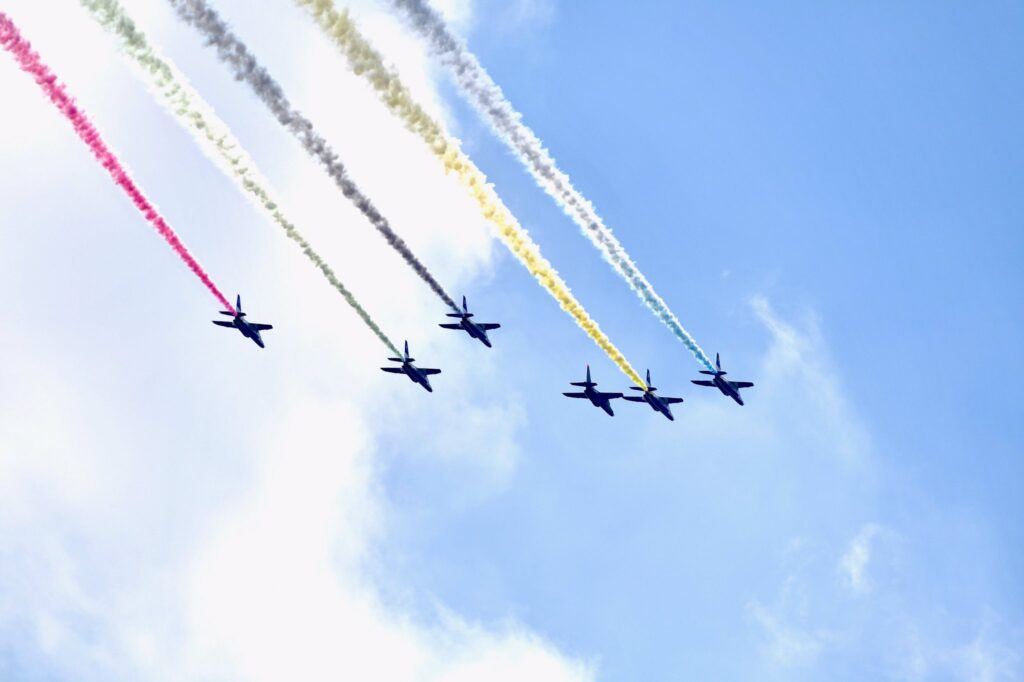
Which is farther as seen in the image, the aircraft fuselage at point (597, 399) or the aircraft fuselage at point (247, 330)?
the aircraft fuselage at point (597, 399)

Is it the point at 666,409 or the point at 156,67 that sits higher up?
the point at 666,409

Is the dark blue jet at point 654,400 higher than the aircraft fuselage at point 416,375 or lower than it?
higher

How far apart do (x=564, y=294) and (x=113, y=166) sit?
19419 millimetres

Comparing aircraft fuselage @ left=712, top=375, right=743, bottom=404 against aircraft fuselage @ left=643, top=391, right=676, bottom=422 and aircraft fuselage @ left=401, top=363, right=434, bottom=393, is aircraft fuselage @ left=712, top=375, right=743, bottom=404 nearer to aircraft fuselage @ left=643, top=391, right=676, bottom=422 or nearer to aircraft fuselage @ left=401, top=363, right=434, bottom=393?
aircraft fuselage @ left=643, top=391, right=676, bottom=422

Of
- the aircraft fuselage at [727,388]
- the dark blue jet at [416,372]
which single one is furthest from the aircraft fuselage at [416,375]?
the aircraft fuselage at [727,388]

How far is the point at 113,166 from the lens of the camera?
42750 millimetres

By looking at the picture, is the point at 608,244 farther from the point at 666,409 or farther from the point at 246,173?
the point at 666,409

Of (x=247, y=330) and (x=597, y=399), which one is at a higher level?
(x=597, y=399)

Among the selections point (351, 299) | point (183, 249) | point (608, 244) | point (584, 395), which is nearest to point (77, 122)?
point (183, 249)

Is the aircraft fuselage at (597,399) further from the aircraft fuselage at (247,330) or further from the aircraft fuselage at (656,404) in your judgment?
the aircraft fuselage at (247,330)

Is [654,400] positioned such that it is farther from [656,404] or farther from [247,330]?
[247,330]

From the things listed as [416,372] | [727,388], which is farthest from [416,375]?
[727,388]

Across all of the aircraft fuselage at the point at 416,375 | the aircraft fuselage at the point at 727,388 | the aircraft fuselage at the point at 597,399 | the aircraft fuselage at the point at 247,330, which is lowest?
the aircraft fuselage at the point at 247,330

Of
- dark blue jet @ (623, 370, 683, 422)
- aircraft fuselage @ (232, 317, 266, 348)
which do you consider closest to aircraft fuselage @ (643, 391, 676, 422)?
dark blue jet @ (623, 370, 683, 422)
